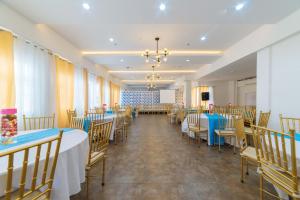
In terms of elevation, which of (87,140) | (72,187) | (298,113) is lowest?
(72,187)

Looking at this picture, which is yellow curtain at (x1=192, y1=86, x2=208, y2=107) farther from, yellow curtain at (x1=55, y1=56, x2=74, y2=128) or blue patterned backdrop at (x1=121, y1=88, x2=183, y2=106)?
yellow curtain at (x1=55, y1=56, x2=74, y2=128)

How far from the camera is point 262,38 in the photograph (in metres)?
3.75

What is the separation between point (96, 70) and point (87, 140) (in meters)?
6.12

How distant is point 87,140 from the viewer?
6.19 ft

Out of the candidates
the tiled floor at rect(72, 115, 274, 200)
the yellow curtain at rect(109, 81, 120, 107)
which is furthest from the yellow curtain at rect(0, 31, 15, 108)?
the yellow curtain at rect(109, 81, 120, 107)

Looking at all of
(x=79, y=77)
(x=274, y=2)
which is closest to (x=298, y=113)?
(x=274, y=2)

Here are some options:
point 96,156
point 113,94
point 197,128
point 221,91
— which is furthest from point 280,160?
point 221,91

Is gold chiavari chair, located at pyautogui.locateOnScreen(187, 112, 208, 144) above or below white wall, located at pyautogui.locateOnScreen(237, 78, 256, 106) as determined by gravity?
below

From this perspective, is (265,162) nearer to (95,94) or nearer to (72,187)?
(72,187)

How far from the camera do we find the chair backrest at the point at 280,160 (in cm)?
121

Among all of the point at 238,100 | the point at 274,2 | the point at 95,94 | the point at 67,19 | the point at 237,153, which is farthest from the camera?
the point at 238,100

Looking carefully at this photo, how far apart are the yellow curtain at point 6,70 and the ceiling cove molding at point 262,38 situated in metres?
5.39

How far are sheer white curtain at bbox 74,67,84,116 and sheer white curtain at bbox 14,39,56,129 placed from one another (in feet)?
3.89

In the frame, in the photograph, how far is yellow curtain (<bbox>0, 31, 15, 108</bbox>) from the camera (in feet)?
8.18
